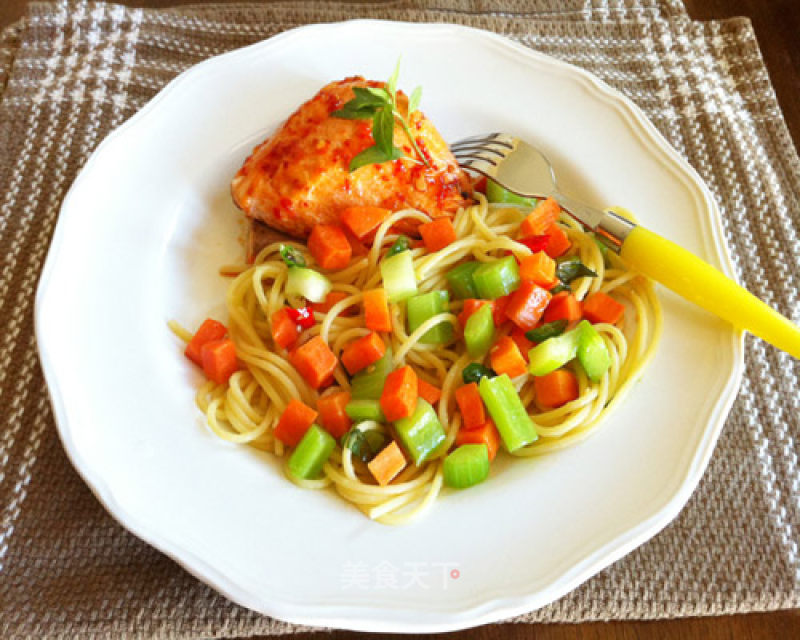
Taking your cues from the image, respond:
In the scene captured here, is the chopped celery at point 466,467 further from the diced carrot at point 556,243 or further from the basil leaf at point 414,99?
the basil leaf at point 414,99

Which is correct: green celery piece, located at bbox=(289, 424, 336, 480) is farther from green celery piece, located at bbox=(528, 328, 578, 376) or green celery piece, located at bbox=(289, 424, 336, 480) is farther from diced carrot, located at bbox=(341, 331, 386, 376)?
green celery piece, located at bbox=(528, 328, 578, 376)

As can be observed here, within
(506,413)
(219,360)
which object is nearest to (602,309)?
(506,413)

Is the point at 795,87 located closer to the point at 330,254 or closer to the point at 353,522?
the point at 330,254

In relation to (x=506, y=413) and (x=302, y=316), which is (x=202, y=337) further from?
(x=506, y=413)

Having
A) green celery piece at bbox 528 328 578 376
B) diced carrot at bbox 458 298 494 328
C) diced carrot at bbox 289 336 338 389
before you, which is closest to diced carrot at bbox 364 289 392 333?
diced carrot at bbox 289 336 338 389

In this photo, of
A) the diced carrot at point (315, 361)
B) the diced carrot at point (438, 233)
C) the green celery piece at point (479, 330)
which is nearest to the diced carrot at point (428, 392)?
the green celery piece at point (479, 330)

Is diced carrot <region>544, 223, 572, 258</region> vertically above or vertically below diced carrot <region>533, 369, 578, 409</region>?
above

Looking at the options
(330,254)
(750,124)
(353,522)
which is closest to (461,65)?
(330,254)
